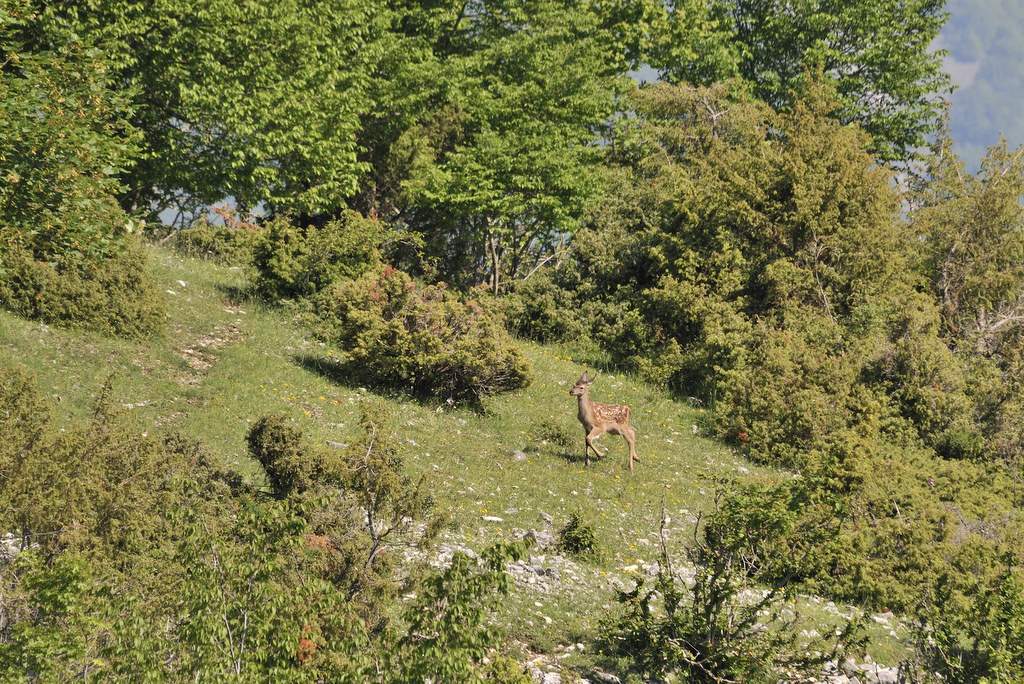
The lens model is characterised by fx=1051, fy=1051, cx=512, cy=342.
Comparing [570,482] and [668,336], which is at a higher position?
[668,336]

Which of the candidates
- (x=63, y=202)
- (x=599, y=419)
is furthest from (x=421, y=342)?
(x=63, y=202)

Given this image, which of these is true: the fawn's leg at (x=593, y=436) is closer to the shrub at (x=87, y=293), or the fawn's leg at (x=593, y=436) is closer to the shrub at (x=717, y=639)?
the shrub at (x=717, y=639)

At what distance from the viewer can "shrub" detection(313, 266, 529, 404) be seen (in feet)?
66.8

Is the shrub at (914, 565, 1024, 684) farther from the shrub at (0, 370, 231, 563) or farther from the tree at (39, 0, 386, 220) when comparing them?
the tree at (39, 0, 386, 220)

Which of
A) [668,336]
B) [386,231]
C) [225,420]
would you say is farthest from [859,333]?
[225,420]

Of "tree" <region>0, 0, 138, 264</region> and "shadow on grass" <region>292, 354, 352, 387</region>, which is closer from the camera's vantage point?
"tree" <region>0, 0, 138, 264</region>

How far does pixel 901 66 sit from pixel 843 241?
17575mm

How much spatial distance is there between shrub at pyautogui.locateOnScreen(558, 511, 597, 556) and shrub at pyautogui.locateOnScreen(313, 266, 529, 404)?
21.1 ft

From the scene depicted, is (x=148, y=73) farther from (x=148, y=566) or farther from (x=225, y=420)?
(x=148, y=566)

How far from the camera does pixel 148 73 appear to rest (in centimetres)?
2598

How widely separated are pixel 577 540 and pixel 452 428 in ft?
18.6

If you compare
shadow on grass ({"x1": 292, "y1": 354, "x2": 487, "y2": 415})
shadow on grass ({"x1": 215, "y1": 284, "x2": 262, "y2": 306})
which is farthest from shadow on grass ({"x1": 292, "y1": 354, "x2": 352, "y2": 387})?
shadow on grass ({"x1": 215, "y1": 284, "x2": 262, "y2": 306})

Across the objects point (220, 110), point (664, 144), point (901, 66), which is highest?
point (901, 66)

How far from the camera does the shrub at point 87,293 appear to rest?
59.7 feet
